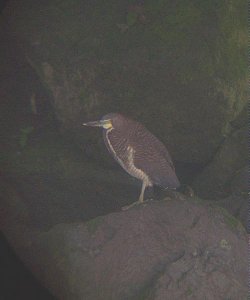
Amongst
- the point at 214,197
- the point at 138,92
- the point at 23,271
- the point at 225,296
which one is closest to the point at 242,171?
the point at 214,197

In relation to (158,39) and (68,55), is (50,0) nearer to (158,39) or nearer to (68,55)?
(68,55)

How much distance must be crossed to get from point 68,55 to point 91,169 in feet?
3.75

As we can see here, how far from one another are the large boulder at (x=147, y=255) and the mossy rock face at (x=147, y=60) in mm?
942

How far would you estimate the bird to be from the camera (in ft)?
12.6

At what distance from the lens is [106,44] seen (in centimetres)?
409

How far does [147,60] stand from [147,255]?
70.9 inches

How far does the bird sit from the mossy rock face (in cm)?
26

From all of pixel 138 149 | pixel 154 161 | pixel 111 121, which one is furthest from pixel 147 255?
pixel 111 121

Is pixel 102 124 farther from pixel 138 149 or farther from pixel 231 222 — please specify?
pixel 231 222

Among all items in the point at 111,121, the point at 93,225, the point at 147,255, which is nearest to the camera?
the point at 147,255

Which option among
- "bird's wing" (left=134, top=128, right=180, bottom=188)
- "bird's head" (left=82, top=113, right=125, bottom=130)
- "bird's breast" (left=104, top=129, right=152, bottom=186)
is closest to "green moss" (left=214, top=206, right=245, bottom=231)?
"bird's wing" (left=134, top=128, right=180, bottom=188)

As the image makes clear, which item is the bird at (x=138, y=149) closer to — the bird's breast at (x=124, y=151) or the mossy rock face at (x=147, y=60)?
the bird's breast at (x=124, y=151)

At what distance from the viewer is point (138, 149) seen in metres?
3.90

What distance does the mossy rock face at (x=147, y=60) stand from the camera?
399 centimetres
